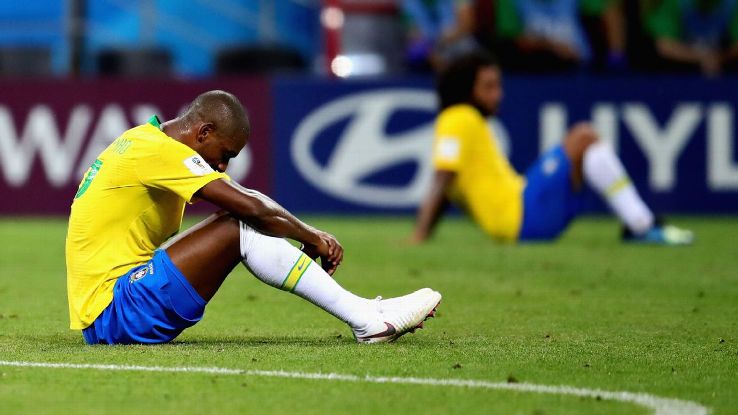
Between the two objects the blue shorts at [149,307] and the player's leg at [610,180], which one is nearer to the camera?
the blue shorts at [149,307]

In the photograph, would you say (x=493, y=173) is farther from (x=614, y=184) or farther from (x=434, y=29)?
(x=434, y=29)

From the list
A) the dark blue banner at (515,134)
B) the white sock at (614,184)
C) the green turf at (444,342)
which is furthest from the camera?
the dark blue banner at (515,134)

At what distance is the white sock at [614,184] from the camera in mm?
11391

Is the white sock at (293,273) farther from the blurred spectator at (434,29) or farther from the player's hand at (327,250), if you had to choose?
the blurred spectator at (434,29)

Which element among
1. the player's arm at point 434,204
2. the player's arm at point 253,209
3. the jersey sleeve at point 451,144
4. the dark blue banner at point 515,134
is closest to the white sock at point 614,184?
the jersey sleeve at point 451,144

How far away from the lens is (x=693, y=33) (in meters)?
14.9

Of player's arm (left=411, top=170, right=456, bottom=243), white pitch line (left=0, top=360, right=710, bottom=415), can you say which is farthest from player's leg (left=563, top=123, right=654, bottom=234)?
white pitch line (left=0, top=360, right=710, bottom=415)

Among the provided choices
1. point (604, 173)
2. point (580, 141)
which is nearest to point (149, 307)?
point (580, 141)

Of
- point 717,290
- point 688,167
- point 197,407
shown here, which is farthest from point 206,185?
point 688,167

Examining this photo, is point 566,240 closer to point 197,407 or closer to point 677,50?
point 677,50

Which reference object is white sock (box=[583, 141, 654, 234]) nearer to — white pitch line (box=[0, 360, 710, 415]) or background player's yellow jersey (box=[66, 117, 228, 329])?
background player's yellow jersey (box=[66, 117, 228, 329])

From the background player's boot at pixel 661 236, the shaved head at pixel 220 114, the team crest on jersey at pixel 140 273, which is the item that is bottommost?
the background player's boot at pixel 661 236

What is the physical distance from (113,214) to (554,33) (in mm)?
10034

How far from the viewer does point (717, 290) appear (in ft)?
27.5
